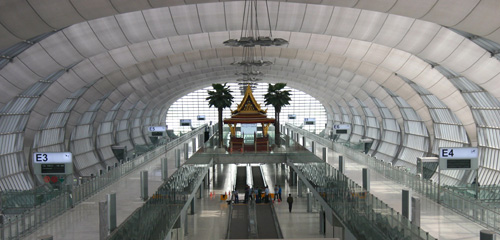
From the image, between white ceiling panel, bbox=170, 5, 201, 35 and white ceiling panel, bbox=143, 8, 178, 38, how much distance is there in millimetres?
321

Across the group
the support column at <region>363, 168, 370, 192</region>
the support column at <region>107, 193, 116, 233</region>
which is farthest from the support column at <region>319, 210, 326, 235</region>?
the support column at <region>107, 193, 116, 233</region>

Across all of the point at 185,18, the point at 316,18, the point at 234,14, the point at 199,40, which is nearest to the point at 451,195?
the point at 316,18

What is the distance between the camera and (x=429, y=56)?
3494 centimetres

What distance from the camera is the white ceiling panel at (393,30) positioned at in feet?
109

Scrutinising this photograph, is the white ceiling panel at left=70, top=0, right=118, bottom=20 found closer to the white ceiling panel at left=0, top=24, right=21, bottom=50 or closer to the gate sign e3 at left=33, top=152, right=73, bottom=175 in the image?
the white ceiling panel at left=0, top=24, right=21, bottom=50

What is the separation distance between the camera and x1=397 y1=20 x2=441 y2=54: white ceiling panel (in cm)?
3316

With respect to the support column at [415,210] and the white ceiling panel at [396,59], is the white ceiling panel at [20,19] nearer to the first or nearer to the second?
the support column at [415,210]

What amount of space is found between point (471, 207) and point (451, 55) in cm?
1938

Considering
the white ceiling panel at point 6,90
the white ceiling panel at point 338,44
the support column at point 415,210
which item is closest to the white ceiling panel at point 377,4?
the support column at point 415,210

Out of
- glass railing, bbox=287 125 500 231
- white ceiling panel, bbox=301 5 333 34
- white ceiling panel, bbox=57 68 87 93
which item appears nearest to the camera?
glass railing, bbox=287 125 500 231

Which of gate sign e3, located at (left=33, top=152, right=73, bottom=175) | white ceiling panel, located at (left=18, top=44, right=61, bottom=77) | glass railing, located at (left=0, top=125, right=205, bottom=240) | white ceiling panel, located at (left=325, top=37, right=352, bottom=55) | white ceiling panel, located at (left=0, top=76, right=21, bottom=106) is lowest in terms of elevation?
glass railing, located at (left=0, top=125, right=205, bottom=240)

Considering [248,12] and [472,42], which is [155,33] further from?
[472,42]

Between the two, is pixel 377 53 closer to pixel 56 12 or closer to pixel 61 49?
pixel 61 49

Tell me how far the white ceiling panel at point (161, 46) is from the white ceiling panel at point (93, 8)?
653 inches
